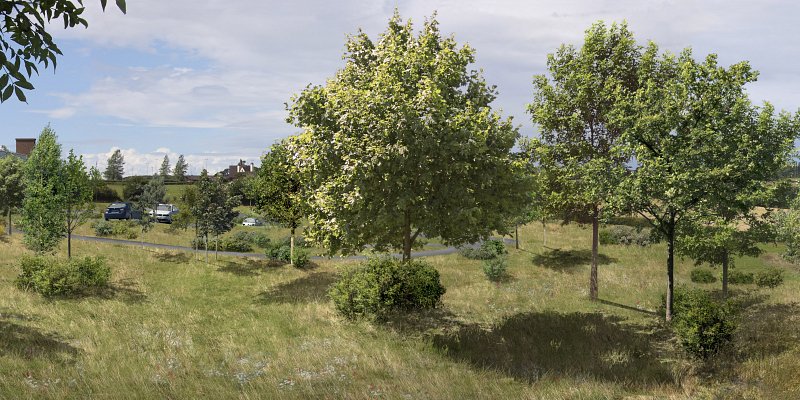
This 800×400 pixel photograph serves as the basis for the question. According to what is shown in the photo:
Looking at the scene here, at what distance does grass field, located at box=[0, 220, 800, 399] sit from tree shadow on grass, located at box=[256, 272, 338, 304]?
116mm

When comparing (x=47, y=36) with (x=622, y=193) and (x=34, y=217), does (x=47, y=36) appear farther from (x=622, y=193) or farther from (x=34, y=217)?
(x=34, y=217)

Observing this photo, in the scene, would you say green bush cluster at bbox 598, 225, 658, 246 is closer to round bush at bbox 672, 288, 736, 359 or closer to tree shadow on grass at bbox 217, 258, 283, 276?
tree shadow on grass at bbox 217, 258, 283, 276

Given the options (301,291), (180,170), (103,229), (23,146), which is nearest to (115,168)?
(180,170)

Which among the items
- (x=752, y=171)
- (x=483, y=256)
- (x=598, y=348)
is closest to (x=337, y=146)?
(x=598, y=348)

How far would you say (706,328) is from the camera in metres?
13.1

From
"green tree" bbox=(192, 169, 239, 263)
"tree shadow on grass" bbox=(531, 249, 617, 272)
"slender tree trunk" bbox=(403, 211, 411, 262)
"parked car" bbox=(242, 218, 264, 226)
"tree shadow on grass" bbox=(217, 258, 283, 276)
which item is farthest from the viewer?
"parked car" bbox=(242, 218, 264, 226)

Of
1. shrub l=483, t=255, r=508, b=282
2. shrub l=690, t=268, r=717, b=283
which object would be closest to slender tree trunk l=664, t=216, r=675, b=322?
shrub l=483, t=255, r=508, b=282

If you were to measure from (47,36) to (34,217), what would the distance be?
25163mm

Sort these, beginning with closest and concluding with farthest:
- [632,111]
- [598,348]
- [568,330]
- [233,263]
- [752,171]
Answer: [598,348] < [752,171] < [568,330] < [632,111] < [233,263]

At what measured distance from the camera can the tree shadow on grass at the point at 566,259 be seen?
36.2 meters

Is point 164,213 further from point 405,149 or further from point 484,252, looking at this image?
point 405,149

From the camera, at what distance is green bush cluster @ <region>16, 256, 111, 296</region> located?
21.8 m

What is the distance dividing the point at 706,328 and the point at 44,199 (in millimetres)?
30790

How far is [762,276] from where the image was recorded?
29938mm
